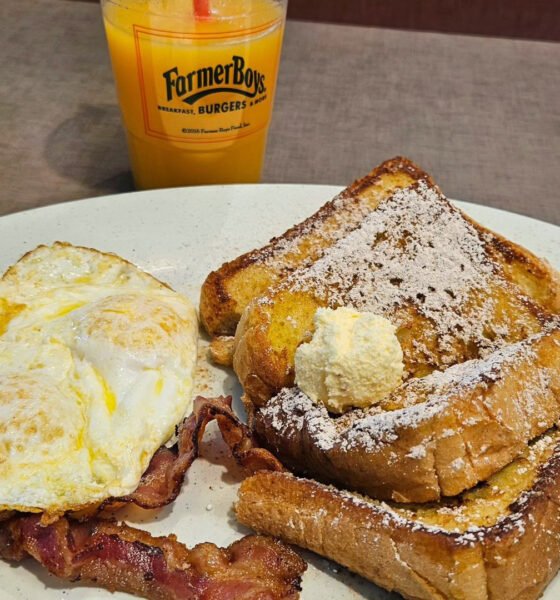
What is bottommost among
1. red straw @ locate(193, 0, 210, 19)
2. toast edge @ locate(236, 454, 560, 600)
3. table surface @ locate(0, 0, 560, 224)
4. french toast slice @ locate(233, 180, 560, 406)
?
table surface @ locate(0, 0, 560, 224)

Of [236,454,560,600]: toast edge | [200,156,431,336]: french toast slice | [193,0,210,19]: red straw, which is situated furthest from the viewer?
[193,0,210,19]: red straw

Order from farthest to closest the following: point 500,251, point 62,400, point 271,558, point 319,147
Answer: point 319,147 < point 500,251 < point 62,400 < point 271,558

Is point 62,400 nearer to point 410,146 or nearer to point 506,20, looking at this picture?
point 410,146

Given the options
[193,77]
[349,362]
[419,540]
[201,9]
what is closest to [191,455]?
[349,362]

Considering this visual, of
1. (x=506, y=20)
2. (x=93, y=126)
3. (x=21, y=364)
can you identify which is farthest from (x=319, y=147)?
(x=21, y=364)

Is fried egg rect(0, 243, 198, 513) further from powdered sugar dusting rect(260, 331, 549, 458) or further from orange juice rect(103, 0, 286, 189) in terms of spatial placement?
orange juice rect(103, 0, 286, 189)

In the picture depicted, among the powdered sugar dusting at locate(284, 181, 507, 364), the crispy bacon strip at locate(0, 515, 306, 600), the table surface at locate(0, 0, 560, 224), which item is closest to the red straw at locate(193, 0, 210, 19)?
the powdered sugar dusting at locate(284, 181, 507, 364)
